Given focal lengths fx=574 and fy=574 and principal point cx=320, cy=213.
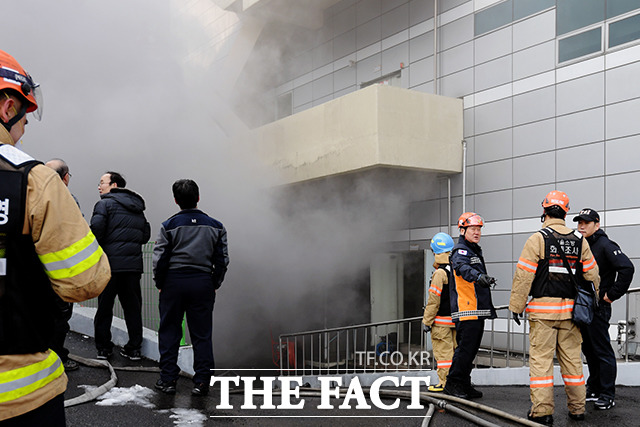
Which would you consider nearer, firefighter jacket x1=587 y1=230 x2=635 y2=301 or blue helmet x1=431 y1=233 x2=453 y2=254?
firefighter jacket x1=587 y1=230 x2=635 y2=301

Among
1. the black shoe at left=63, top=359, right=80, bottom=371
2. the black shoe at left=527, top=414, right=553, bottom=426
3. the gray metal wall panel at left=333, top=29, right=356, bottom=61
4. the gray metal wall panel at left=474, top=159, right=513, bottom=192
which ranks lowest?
the black shoe at left=527, top=414, right=553, bottom=426

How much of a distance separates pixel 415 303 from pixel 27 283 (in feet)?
33.7

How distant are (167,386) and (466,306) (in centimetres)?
262

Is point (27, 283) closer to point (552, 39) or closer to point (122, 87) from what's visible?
point (122, 87)

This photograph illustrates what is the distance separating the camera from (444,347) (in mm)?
5574

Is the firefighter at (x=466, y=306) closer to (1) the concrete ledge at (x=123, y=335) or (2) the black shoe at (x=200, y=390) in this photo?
(2) the black shoe at (x=200, y=390)

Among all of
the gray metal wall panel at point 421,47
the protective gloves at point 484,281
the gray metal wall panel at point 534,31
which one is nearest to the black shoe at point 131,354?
the protective gloves at point 484,281

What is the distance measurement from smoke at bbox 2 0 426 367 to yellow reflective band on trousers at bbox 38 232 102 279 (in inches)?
294

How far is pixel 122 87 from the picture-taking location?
9.28 m

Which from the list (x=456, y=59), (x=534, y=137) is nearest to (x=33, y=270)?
(x=534, y=137)

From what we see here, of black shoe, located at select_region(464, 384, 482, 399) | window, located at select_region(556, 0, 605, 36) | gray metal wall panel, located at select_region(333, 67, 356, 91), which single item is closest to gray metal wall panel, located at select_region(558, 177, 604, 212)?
window, located at select_region(556, 0, 605, 36)

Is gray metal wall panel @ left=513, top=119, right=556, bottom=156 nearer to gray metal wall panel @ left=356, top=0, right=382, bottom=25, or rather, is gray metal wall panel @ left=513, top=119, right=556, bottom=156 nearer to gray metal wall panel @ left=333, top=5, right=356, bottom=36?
gray metal wall panel @ left=356, top=0, right=382, bottom=25

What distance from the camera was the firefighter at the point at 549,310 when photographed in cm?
430

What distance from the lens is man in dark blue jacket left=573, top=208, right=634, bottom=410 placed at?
16.6 ft
